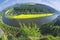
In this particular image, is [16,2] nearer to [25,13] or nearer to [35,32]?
[25,13]

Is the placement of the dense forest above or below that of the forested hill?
below

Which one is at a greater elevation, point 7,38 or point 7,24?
point 7,24

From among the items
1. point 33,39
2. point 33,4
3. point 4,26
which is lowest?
point 33,39

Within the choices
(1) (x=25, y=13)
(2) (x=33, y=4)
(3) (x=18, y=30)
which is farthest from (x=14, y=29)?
(2) (x=33, y=4)

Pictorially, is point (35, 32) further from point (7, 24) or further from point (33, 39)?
point (7, 24)

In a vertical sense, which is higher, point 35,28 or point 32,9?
point 32,9

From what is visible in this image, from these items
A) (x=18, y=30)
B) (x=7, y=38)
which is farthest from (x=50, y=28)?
(x=7, y=38)

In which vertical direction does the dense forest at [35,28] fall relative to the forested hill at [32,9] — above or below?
below

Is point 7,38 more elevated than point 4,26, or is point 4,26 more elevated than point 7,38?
point 4,26
